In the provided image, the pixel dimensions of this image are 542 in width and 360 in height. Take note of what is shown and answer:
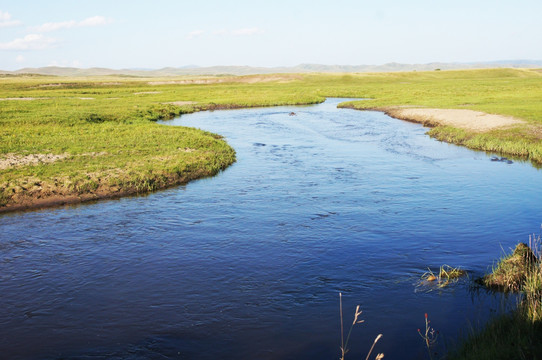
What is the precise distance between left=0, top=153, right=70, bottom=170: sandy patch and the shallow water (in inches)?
235

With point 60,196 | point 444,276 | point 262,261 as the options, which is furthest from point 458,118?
point 60,196

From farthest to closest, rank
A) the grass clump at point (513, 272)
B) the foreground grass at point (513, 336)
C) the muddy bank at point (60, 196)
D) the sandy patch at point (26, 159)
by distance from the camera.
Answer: the sandy patch at point (26, 159) → the muddy bank at point (60, 196) → the grass clump at point (513, 272) → the foreground grass at point (513, 336)

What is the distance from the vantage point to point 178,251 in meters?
14.8

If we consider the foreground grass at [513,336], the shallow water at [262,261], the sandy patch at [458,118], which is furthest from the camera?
the sandy patch at [458,118]

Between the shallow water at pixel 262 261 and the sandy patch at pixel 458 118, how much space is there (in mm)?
12095

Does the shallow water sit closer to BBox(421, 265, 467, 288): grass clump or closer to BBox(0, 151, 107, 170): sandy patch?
BBox(421, 265, 467, 288): grass clump

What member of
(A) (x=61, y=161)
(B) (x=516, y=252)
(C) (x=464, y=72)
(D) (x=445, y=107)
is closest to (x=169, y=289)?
(B) (x=516, y=252)

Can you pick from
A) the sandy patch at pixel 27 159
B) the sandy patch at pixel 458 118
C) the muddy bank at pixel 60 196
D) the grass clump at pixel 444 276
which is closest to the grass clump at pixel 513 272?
the grass clump at pixel 444 276

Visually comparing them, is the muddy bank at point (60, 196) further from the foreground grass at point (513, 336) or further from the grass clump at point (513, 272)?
the foreground grass at point (513, 336)

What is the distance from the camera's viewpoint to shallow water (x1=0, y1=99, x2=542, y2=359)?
997 cm

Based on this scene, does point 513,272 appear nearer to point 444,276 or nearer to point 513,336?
point 444,276

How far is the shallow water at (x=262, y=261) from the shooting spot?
9.97m

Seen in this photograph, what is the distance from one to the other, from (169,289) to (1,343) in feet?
12.7

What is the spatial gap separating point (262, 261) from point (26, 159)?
1671 centimetres
